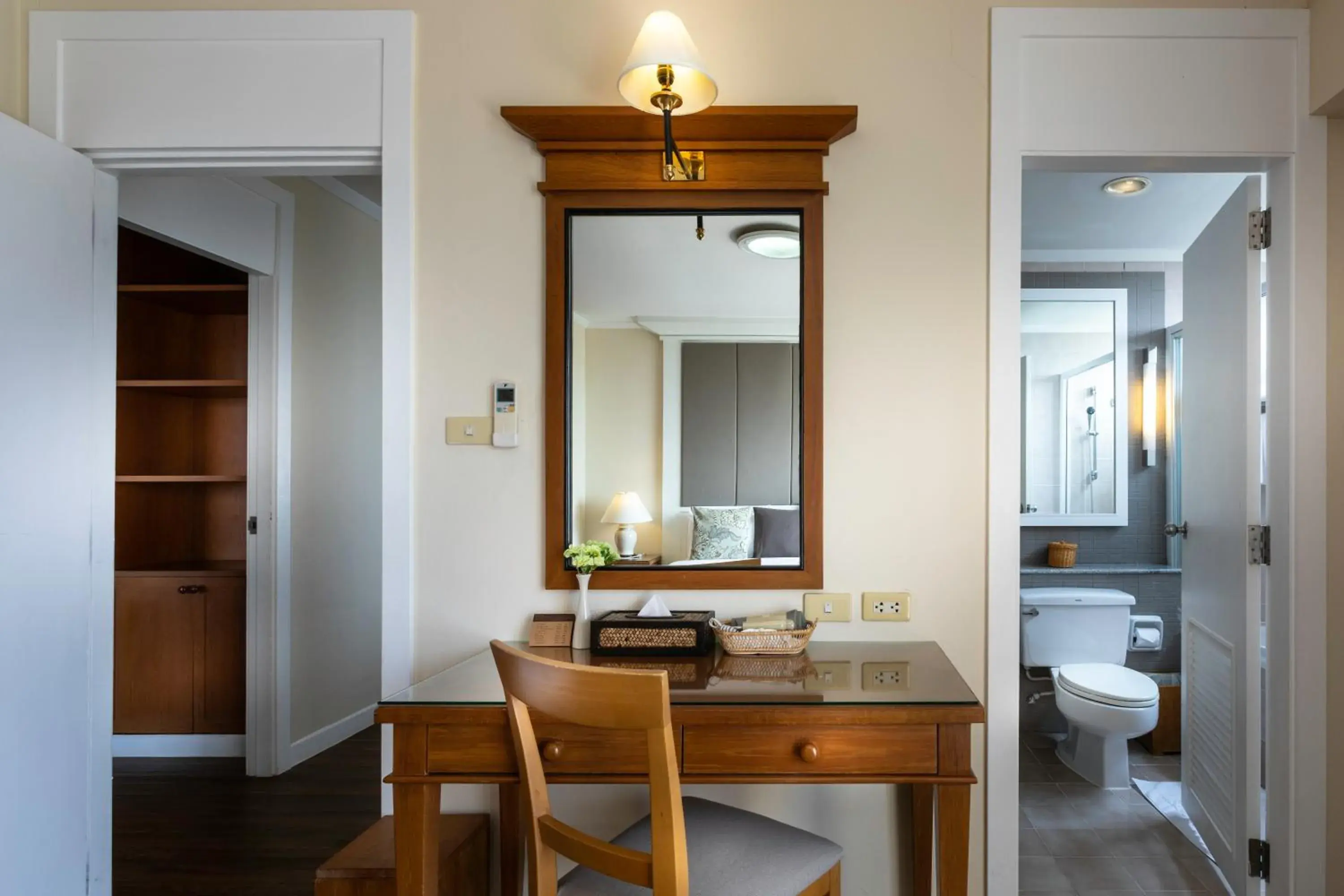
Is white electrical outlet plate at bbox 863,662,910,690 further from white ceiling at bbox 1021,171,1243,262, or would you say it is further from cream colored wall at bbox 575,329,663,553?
white ceiling at bbox 1021,171,1243,262

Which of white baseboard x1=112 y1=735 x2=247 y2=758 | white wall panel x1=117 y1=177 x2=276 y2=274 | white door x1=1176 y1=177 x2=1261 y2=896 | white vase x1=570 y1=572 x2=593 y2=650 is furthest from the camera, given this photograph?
white baseboard x1=112 y1=735 x2=247 y2=758

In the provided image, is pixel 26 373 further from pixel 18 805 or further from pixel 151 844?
pixel 151 844

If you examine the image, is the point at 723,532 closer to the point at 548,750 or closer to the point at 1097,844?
the point at 548,750

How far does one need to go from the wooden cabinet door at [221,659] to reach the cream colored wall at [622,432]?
84.9 inches

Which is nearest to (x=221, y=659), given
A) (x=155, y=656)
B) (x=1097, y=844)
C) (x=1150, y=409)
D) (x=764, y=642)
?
(x=155, y=656)

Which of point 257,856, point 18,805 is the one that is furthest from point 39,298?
point 257,856

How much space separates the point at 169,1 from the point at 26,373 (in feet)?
3.35

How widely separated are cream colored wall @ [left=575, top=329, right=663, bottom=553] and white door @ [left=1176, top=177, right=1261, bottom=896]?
5.18 ft

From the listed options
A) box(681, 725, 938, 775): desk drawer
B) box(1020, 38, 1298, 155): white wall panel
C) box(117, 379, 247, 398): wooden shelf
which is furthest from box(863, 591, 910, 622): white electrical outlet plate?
box(117, 379, 247, 398): wooden shelf

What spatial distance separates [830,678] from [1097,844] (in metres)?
1.70

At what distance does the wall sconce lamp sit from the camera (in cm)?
366

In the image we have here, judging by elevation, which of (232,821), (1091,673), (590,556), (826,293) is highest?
(826,293)

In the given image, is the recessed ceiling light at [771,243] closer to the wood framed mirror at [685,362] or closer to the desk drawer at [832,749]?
the wood framed mirror at [685,362]

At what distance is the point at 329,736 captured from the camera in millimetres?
3377
